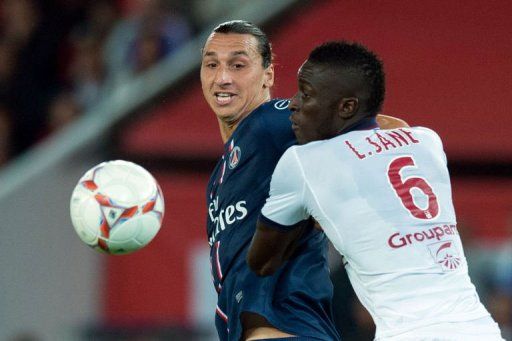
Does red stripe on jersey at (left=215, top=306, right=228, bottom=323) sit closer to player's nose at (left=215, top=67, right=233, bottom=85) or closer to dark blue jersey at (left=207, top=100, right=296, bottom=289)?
dark blue jersey at (left=207, top=100, right=296, bottom=289)

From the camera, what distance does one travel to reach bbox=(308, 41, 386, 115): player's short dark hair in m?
4.05

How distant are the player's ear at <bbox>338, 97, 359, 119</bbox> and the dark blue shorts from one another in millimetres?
737

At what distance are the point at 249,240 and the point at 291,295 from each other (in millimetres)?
293

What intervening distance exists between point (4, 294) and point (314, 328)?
18.7 feet

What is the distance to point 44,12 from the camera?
431 inches

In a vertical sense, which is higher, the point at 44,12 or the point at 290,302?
the point at 44,12

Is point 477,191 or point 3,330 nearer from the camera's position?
point 3,330

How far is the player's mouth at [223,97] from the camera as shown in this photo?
4988 millimetres

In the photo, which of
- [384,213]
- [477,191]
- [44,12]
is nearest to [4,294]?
[44,12]

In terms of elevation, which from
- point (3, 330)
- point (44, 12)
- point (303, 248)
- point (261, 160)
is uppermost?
point (44, 12)

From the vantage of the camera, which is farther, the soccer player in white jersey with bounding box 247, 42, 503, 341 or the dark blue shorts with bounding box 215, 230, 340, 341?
the dark blue shorts with bounding box 215, 230, 340, 341

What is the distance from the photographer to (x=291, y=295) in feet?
14.9

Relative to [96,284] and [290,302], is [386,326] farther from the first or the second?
[96,284]

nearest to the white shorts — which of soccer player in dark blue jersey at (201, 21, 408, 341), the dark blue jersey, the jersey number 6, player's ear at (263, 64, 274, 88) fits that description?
the jersey number 6
